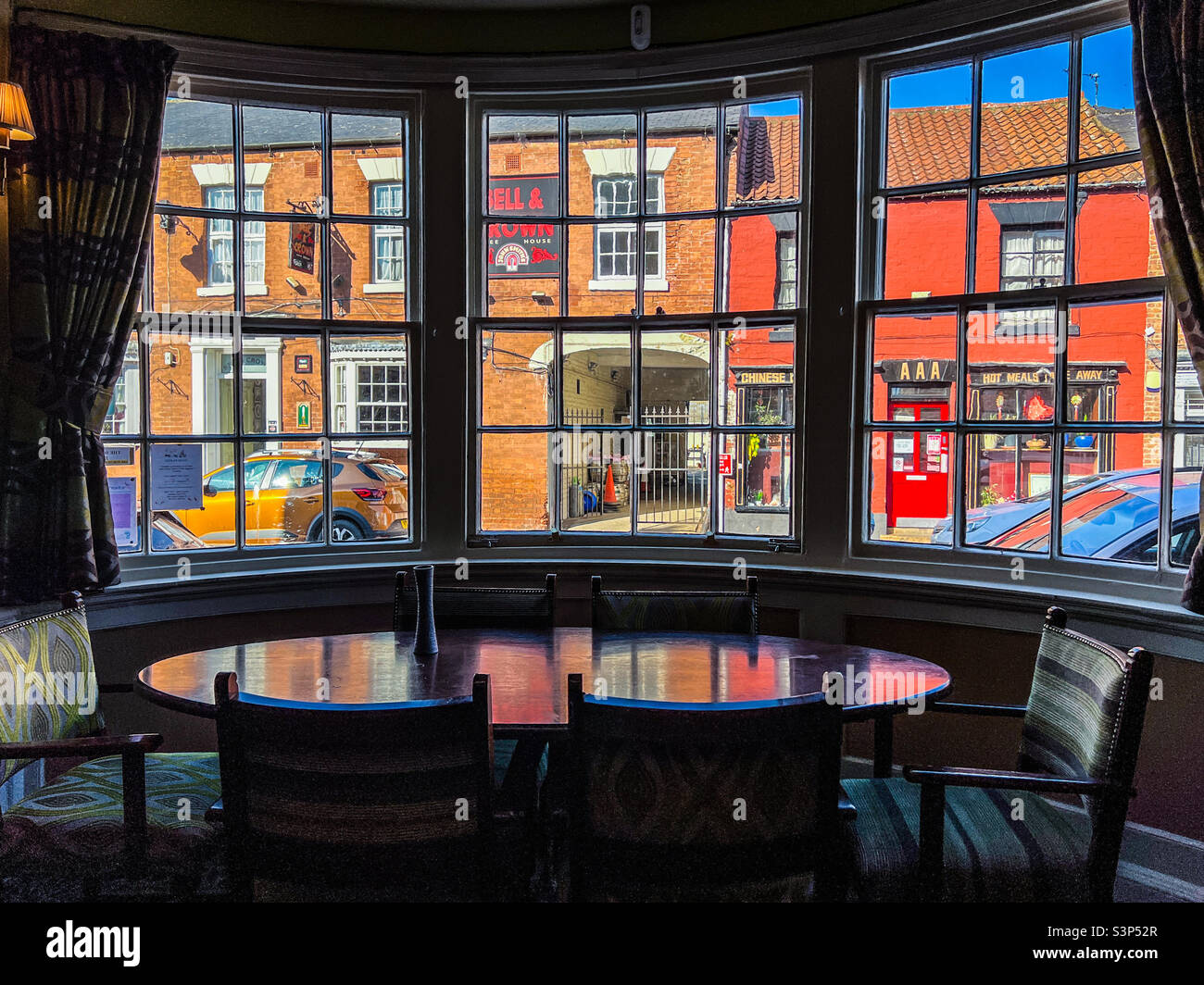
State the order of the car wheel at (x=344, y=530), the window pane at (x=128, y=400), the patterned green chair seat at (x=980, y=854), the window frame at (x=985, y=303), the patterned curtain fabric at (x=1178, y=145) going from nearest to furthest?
the patterned green chair seat at (x=980, y=854)
the patterned curtain fabric at (x=1178, y=145)
the window frame at (x=985, y=303)
the window pane at (x=128, y=400)
the car wheel at (x=344, y=530)

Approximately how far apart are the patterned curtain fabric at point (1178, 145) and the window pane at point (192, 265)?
334 centimetres

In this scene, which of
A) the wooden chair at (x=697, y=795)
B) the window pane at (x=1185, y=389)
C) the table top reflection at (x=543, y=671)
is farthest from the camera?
the window pane at (x=1185, y=389)

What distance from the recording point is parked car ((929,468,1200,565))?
3.00m

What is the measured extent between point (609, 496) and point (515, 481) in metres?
0.42

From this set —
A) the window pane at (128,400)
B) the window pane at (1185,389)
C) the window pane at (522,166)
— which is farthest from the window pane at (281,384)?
the window pane at (1185,389)

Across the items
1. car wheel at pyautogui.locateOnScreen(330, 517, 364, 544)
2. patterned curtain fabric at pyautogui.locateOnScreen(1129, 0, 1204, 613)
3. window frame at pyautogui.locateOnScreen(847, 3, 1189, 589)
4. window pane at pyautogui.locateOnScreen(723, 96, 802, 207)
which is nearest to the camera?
patterned curtain fabric at pyautogui.locateOnScreen(1129, 0, 1204, 613)

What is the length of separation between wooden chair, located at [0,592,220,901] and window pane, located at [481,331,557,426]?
1964mm

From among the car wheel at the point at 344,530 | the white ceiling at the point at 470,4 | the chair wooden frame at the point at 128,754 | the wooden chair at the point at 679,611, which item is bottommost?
the chair wooden frame at the point at 128,754

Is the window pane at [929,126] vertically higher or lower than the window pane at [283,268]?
higher

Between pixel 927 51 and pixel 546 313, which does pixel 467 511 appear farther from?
pixel 927 51

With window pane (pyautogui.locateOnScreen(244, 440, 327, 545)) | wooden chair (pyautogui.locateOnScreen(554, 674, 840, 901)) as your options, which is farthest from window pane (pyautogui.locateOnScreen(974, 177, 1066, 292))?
window pane (pyautogui.locateOnScreen(244, 440, 327, 545))

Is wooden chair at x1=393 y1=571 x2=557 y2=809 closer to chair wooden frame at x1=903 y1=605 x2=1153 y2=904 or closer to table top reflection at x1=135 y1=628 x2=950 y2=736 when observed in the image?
table top reflection at x1=135 y1=628 x2=950 y2=736

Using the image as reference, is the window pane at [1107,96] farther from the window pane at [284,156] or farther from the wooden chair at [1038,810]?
the window pane at [284,156]

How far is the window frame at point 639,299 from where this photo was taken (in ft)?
12.3
